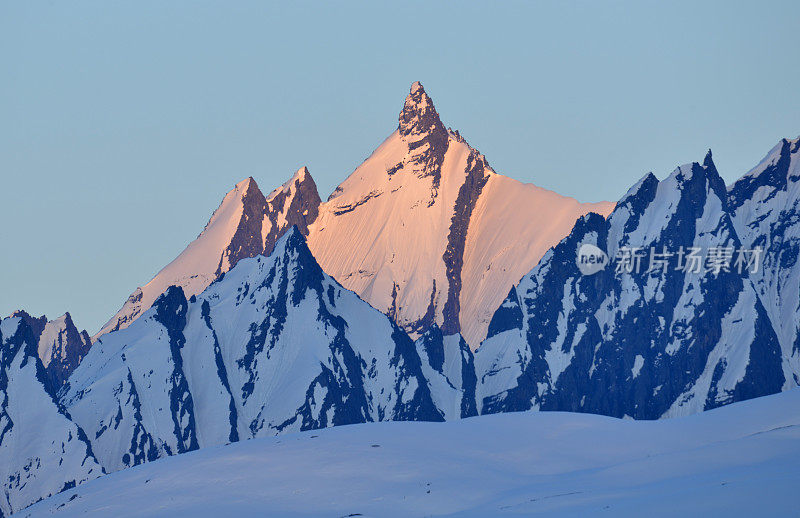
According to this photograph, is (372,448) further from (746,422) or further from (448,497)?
(746,422)

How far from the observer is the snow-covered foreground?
297 feet

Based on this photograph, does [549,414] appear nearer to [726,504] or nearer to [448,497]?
[448,497]

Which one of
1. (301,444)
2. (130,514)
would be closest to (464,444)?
(301,444)

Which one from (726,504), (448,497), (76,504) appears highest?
(76,504)

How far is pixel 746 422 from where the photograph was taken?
11512cm

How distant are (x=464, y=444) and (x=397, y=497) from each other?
1804 centimetres

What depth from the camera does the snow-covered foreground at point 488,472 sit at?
297 ft

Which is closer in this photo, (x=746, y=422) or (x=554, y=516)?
(x=554, y=516)

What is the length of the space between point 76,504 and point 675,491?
4156 centimetres

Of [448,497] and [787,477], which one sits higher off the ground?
[448,497]

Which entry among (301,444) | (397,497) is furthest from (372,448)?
(397,497)

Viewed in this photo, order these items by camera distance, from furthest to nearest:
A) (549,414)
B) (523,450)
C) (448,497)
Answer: (549,414)
(523,450)
(448,497)

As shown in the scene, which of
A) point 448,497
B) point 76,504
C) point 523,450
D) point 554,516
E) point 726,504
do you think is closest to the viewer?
point 726,504

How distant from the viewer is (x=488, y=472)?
108 meters
